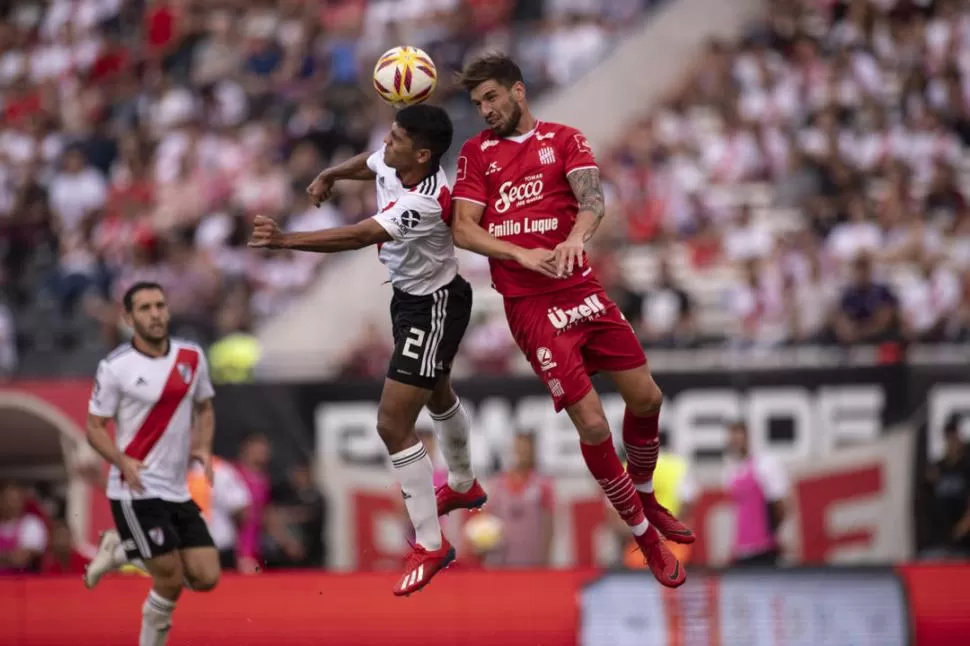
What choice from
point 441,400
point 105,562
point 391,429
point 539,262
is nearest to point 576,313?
point 539,262

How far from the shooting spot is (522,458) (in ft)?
52.8

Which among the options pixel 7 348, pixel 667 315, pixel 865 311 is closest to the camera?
pixel 865 311

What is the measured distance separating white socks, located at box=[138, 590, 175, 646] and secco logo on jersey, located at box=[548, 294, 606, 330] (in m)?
3.69

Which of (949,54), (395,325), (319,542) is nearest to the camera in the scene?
(395,325)

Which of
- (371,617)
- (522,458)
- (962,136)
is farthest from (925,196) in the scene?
(371,617)

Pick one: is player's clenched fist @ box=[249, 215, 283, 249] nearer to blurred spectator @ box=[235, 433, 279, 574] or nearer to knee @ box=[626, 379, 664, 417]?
knee @ box=[626, 379, 664, 417]

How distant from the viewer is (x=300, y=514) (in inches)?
674

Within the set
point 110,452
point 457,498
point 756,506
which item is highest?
point 110,452

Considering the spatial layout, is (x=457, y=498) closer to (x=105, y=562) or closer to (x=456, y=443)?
(x=456, y=443)

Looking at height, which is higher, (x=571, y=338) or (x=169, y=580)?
(x=571, y=338)

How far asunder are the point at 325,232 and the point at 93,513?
818 centimetres

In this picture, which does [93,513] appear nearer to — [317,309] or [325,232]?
[317,309]

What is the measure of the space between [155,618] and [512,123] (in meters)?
4.46

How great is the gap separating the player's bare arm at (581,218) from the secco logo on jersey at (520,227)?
0.79ft
